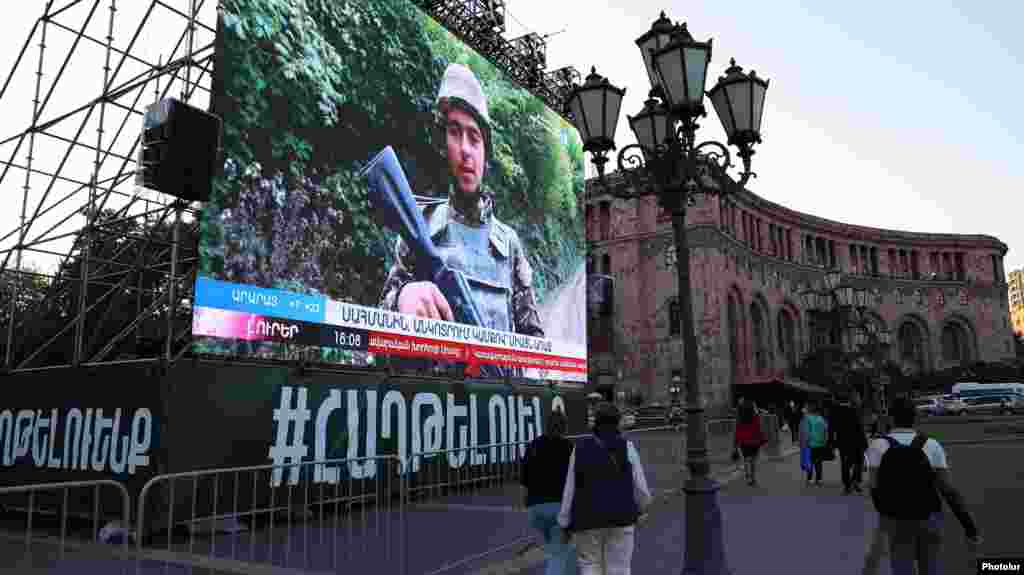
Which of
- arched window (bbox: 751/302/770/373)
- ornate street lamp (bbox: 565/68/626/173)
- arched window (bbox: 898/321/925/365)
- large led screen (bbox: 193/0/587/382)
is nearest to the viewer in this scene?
ornate street lamp (bbox: 565/68/626/173)

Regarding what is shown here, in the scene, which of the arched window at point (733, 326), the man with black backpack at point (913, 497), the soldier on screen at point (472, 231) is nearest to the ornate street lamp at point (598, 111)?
the man with black backpack at point (913, 497)

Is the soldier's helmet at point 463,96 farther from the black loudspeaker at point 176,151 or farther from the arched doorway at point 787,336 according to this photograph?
the arched doorway at point 787,336

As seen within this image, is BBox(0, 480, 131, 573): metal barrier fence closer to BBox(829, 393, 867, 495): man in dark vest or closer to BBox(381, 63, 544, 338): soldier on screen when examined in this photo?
BBox(381, 63, 544, 338): soldier on screen

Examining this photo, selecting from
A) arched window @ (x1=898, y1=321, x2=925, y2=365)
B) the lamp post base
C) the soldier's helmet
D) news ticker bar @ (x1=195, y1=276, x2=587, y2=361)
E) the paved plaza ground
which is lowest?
the paved plaza ground

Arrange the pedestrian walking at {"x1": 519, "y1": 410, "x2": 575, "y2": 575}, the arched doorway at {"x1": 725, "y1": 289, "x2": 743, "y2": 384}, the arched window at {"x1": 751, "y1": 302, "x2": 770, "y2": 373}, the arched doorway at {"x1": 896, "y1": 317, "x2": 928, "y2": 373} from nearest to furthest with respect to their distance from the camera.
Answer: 1. the pedestrian walking at {"x1": 519, "y1": 410, "x2": 575, "y2": 575}
2. the arched doorway at {"x1": 725, "y1": 289, "x2": 743, "y2": 384}
3. the arched window at {"x1": 751, "y1": 302, "x2": 770, "y2": 373}
4. the arched doorway at {"x1": 896, "y1": 317, "x2": 928, "y2": 373}

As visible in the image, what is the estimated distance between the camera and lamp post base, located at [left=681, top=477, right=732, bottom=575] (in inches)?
218

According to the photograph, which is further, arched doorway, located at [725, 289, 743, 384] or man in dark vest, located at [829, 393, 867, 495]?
arched doorway, located at [725, 289, 743, 384]

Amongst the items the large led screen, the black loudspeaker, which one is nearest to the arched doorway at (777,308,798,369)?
the large led screen

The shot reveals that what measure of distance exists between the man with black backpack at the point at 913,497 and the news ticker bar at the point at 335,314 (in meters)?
8.03

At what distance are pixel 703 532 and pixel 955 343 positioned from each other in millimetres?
76644

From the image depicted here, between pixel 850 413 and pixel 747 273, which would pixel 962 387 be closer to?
pixel 747 273

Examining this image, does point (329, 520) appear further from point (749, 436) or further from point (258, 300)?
point (749, 436)

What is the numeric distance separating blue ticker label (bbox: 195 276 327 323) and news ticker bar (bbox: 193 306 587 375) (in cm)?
7

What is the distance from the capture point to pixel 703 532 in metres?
5.60
